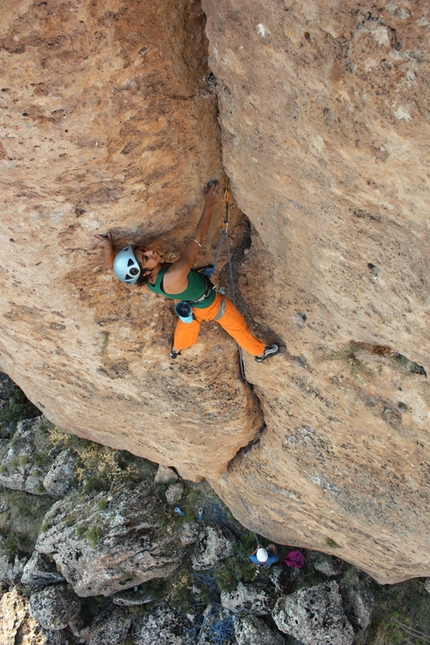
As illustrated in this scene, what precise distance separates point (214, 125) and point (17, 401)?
861 centimetres

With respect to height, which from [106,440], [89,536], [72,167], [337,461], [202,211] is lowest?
[89,536]

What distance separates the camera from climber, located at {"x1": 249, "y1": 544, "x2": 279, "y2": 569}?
24.2 feet

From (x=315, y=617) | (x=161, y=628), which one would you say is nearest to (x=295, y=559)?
(x=315, y=617)

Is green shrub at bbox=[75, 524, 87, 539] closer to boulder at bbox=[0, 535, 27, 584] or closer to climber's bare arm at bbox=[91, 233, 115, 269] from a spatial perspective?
boulder at bbox=[0, 535, 27, 584]

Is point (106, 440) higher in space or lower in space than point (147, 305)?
lower

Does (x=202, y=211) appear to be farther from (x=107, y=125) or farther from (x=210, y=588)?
(x=210, y=588)

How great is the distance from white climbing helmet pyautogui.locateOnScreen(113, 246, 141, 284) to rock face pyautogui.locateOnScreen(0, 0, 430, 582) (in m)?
0.23

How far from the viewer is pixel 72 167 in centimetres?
313

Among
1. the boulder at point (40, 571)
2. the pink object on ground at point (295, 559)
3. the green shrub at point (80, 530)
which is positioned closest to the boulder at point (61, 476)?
the boulder at point (40, 571)

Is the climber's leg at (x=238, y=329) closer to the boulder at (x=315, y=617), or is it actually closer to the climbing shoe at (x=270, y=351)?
the climbing shoe at (x=270, y=351)

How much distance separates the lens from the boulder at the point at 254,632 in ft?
24.1

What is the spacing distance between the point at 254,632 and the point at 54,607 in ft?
11.0

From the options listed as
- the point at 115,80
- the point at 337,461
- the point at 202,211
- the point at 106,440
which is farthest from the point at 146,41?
the point at 106,440

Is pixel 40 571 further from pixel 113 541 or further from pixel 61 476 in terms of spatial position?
pixel 113 541
